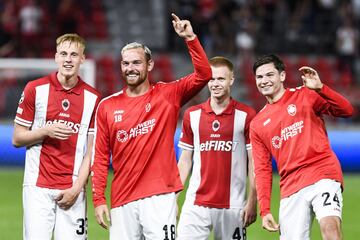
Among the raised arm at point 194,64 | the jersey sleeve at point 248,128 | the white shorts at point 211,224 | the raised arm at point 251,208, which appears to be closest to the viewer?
the raised arm at point 194,64

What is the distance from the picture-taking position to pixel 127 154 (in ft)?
29.0

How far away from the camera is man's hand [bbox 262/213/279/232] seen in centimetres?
892

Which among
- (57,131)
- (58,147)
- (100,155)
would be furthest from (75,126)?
(100,155)

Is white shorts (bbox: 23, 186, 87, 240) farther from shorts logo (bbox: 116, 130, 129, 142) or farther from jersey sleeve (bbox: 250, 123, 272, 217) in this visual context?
jersey sleeve (bbox: 250, 123, 272, 217)

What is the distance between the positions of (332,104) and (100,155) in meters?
2.01

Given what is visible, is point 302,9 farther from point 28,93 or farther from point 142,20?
point 28,93

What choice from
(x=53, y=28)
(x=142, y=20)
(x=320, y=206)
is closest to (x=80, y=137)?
(x=320, y=206)

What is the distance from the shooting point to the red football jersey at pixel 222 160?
9.70m

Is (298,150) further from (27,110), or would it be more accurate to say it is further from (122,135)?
(27,110)

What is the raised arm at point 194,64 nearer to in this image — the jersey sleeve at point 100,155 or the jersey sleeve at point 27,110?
the jersey sleeve at point 100,155

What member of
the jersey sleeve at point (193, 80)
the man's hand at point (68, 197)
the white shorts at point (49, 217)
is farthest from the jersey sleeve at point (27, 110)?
the jersey sleeve at point (193, 80)

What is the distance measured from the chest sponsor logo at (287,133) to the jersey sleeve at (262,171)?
12 cm

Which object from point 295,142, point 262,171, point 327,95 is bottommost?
point 262,171

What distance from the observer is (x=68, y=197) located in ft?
30.0
